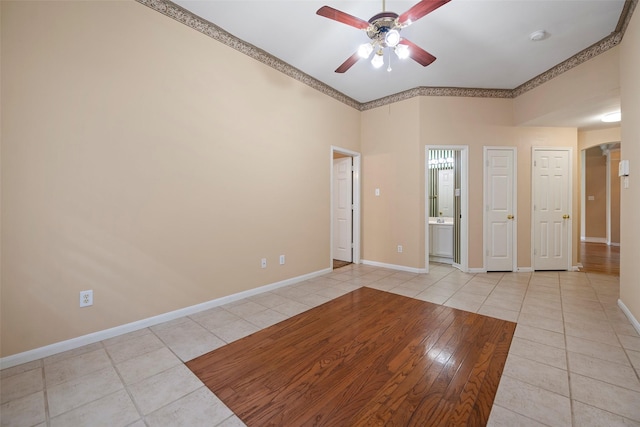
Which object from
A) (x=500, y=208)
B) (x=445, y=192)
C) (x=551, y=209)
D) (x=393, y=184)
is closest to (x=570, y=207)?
(x=551, y=209)

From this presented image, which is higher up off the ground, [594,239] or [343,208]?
[343,208]

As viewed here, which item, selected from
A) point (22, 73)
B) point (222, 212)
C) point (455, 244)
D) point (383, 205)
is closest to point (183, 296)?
point (222, 212)

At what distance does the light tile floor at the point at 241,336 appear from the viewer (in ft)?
4.72

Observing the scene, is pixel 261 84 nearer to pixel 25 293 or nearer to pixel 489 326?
pixel 25 293

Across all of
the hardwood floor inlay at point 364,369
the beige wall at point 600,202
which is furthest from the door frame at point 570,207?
the beige wall at point 600,202

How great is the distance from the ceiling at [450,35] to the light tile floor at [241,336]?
2.93 m

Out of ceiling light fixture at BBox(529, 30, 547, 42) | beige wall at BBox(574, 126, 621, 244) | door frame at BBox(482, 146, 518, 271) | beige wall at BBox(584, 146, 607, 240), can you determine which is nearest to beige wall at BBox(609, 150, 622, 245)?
beige wall at BBox(574, 126, 621, 244)

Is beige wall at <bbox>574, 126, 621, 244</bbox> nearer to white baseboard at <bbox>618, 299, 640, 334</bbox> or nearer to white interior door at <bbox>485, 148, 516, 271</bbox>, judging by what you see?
white interior door at <bbox>485, 148, 516, 271</bbox>

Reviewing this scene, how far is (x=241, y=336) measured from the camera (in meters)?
2.32

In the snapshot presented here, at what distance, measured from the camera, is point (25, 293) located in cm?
191

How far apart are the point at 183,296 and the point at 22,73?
2.18 meters

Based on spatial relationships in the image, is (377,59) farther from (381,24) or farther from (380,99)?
(380,99)

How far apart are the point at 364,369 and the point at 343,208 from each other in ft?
11.8

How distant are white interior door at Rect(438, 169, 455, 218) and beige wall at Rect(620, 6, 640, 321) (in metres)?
2.84
